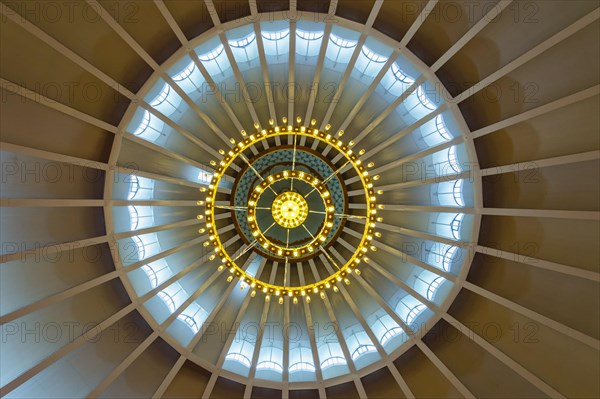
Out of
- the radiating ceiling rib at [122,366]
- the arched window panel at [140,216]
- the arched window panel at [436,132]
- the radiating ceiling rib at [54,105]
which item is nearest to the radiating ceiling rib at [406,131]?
the arched window panel at [436,132]

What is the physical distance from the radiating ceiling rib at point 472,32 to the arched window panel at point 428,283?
209 inches

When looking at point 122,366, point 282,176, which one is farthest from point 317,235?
point 122,366

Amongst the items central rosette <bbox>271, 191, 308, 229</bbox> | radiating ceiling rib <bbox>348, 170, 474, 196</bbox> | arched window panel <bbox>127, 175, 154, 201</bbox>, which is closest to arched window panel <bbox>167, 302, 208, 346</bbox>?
arched window panel <bbox>127, 175, 154, 201</bbox>

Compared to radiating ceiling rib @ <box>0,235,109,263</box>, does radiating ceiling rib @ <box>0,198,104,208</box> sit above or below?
above

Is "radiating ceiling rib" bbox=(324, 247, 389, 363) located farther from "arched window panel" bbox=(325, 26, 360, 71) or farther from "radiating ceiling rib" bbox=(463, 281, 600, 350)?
"arched window panel" bbox=(325, 26, 360, 71)

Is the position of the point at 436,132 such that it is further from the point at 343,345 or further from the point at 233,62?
the point at 343,345

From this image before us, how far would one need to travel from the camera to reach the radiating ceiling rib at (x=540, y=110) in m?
8.85

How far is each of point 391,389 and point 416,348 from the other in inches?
49.9

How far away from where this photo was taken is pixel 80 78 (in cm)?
993

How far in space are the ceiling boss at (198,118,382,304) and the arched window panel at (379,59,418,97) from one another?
177 cm

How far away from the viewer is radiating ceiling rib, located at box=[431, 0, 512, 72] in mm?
9203

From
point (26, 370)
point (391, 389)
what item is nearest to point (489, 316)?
point (391, 389)

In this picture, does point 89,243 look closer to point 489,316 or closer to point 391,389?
point 391,389

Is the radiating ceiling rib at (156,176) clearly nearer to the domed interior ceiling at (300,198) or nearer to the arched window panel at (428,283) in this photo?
the domed interior ceiling at (300,198)
